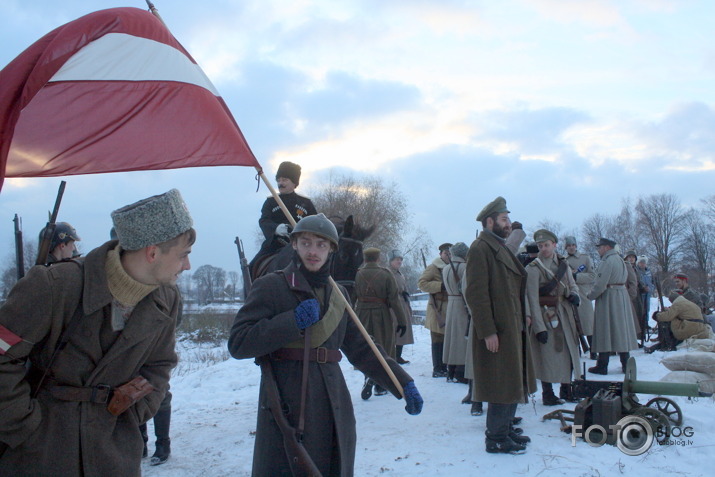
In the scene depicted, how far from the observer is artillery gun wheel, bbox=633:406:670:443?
4898 mm

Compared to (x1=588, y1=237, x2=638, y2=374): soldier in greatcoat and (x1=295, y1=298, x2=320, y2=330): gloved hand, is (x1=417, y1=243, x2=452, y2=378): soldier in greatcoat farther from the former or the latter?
(x1=295, y1=298, x2=320, y2=330): gloved hand

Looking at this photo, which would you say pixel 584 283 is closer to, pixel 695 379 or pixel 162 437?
pixel 695 379

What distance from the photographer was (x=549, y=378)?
21.2ft

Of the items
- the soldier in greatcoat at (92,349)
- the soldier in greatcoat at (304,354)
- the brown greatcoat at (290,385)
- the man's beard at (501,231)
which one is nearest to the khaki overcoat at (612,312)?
the man's beard at (501,231)

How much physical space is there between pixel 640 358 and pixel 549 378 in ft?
13.8

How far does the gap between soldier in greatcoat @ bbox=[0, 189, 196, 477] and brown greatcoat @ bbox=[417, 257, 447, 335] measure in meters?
7.63

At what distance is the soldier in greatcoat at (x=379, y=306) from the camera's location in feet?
25.7

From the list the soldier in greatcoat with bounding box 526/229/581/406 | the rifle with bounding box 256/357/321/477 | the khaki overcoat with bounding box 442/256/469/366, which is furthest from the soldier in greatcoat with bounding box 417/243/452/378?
the rifle with bounding box 256/357/321/477

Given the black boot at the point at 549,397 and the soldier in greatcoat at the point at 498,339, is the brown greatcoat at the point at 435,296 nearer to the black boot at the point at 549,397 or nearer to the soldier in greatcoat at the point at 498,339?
the black boot at the point at 549,397

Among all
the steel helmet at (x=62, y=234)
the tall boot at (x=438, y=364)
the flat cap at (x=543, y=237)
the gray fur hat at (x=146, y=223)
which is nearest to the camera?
the gray fur hat at (x=146, y=223)

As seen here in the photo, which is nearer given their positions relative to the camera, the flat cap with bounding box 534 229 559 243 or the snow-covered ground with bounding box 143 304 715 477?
the snow-covered ground with bounding box 143 304 715 477

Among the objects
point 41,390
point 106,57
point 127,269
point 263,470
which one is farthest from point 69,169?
point 263,470

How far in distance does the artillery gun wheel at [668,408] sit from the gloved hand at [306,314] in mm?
3914

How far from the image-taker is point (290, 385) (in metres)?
2.86
